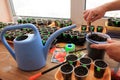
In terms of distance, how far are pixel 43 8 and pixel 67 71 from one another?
3.48 ft

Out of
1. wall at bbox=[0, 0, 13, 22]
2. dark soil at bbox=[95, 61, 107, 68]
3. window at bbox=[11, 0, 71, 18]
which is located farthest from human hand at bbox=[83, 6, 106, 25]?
wall at bbox=[0, 0, 13, 22]

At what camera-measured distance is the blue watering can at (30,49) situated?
681mm

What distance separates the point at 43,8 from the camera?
1.55 meters

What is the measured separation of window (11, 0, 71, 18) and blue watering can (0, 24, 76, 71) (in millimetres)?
756

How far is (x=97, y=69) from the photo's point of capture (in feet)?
2.04

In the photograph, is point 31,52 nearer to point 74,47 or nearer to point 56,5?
point 74,47

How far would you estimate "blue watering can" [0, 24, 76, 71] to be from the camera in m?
0.68

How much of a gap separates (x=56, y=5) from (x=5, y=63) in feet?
2.82

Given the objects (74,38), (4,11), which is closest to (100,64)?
(74,38)

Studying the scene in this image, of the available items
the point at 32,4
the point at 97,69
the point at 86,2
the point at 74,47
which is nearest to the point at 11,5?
the point at 32,4

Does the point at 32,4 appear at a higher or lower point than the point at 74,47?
higher

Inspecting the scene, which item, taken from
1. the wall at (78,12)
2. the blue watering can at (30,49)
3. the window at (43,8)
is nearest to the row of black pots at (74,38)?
the blue watering can at (30,49)

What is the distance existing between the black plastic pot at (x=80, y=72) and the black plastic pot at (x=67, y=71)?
0.02m

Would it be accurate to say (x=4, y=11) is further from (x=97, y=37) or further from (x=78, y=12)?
(x=97, y=37)
